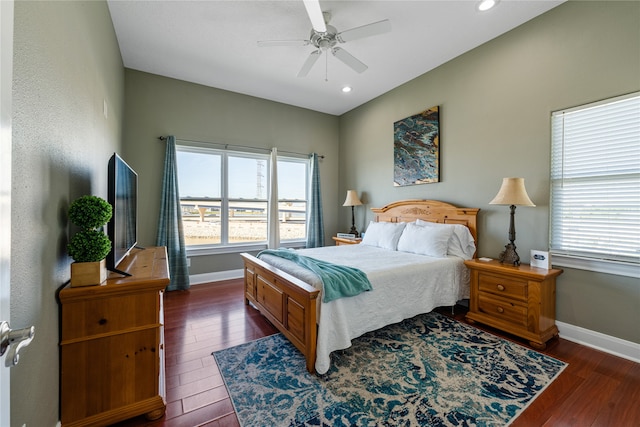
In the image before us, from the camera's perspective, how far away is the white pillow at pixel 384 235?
3547mm

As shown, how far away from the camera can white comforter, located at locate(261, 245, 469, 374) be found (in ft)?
6.60

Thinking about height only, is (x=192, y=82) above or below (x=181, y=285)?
above

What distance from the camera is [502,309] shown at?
2.54 m

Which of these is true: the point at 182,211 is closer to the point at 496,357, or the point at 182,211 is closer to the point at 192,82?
the point at 192,82

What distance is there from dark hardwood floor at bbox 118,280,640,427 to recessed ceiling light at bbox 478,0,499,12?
3024mm

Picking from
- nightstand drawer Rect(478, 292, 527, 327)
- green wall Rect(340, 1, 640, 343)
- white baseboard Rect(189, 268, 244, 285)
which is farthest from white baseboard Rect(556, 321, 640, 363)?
white baseboard Rect(189, 268, 244, 285)

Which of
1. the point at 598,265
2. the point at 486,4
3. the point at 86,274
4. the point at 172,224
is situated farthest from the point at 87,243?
the point at 598,265

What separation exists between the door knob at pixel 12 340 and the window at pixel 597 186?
11.4 ft

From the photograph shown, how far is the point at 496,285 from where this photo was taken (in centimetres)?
259

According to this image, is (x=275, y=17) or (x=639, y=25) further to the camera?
(x=275, y=17)

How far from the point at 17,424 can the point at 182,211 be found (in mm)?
3434

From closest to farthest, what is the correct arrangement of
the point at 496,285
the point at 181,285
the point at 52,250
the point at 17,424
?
1. the point at 17,424
2. the point at 52,250
3. the point at 496,285
4. the point at 181,285

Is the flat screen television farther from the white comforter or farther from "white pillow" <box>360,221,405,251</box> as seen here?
"white pillow" <box>360,221,405,251</box>

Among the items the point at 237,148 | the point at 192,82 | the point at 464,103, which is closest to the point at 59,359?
the point at 237,148
